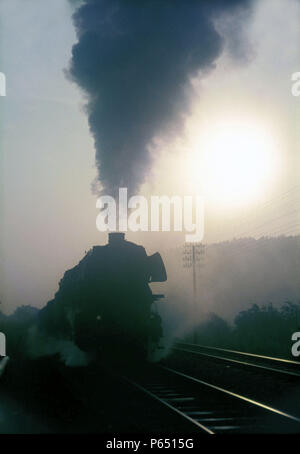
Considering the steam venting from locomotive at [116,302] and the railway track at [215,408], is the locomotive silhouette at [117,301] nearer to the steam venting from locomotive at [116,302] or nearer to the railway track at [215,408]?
the steam venting from locomotive at [116,302]

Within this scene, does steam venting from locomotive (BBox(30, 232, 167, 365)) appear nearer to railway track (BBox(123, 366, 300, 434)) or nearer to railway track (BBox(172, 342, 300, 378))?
railway track (BBox(123, 366, 300, 434))

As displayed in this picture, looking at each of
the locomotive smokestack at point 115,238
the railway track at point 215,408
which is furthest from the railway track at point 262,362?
the locomotive smokestack at point 115,238

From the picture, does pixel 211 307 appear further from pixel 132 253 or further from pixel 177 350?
pixel 132 253

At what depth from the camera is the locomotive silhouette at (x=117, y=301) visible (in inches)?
619

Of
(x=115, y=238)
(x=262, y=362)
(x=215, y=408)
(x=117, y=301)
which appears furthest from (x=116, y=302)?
(x=215, y=408)

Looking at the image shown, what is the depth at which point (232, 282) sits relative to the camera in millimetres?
51500

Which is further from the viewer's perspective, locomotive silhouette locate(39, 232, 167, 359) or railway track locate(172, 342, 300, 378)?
locomotive silhouette locate(39, 232, 167, 359)

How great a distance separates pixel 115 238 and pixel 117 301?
1.86 m

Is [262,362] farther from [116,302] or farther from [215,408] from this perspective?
[215,408]

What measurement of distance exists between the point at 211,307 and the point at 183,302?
2.77m

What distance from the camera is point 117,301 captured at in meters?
16.1

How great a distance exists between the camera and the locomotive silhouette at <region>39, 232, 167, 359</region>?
15.7 m

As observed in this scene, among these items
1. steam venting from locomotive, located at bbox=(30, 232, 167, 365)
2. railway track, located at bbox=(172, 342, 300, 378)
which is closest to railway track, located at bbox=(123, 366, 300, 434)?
steam venting from locomotive, located at bbox=(30, 232, 167, 365)
